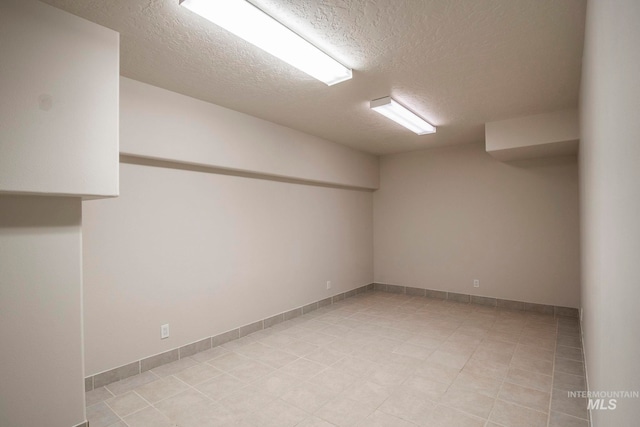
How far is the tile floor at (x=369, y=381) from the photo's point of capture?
86.4 inches

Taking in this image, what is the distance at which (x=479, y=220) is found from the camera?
16.5ft

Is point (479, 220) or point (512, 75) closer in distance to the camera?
point (512, 75)

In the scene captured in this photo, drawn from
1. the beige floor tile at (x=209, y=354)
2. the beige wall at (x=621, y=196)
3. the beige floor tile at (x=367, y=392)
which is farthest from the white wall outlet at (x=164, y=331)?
the beige wall at (x=621, y=196)

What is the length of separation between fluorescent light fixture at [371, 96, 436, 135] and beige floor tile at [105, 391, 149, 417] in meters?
3.28

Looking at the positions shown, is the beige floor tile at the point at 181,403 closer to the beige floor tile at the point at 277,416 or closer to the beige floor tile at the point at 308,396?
the beige floor tile at the point at 277,416

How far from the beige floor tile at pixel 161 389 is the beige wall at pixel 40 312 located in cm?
51

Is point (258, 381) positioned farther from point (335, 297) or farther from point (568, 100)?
point (568, 100)

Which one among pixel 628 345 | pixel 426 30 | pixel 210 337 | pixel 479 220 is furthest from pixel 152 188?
pixel 479 220

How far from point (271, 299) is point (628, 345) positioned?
144 inches

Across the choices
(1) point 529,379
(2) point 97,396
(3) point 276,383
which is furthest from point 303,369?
(1) point 529,379

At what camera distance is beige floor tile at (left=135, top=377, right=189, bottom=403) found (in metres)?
2.47

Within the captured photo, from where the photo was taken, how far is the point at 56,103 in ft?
5.73

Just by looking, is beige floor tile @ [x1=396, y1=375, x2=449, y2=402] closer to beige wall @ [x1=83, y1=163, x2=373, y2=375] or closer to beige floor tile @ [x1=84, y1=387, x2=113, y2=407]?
beige wall @ [x1=83, y1=163, x2=373, y2=375]

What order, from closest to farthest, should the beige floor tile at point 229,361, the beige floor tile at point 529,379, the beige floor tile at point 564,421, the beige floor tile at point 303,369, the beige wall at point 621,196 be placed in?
the beige wall at point 621,196 → the beige floor tile at point 564,421 → the beige floor tile at point 529,379 → the beige floor tile at point 303,369 → the beige floor tile at point 229,361
